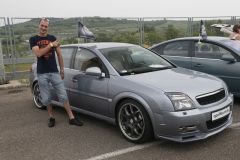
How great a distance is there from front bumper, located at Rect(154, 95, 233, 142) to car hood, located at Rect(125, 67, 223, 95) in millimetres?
311

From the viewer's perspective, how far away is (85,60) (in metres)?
6.04

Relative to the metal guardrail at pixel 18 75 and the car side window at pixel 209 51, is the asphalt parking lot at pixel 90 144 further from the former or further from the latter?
the metal guardrail at pixel 18 75

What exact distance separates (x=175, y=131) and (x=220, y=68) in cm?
295

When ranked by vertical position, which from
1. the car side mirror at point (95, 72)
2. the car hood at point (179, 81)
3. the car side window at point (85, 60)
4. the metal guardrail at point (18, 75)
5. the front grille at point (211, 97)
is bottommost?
the metal guardrail at point (18, 75)

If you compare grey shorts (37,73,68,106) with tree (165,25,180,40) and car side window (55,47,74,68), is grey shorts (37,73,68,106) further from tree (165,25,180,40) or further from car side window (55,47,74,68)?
tree (165,25,180,40)

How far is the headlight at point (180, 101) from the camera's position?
449cm

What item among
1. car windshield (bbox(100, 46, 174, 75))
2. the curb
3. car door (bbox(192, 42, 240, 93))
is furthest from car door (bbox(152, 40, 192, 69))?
the curb

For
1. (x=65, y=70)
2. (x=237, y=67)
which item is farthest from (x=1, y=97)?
(x=237, y=67)

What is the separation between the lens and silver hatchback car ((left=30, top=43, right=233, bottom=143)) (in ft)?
14.8

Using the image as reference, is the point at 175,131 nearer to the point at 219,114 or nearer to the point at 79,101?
the point at 219,114

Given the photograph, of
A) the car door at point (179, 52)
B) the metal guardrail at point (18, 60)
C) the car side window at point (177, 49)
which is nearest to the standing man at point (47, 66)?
the car door at point (179, 52)

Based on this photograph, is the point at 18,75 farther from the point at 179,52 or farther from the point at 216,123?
the point at 216,123

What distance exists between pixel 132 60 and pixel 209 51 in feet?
7.50

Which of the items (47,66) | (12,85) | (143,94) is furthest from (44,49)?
(12,85)
